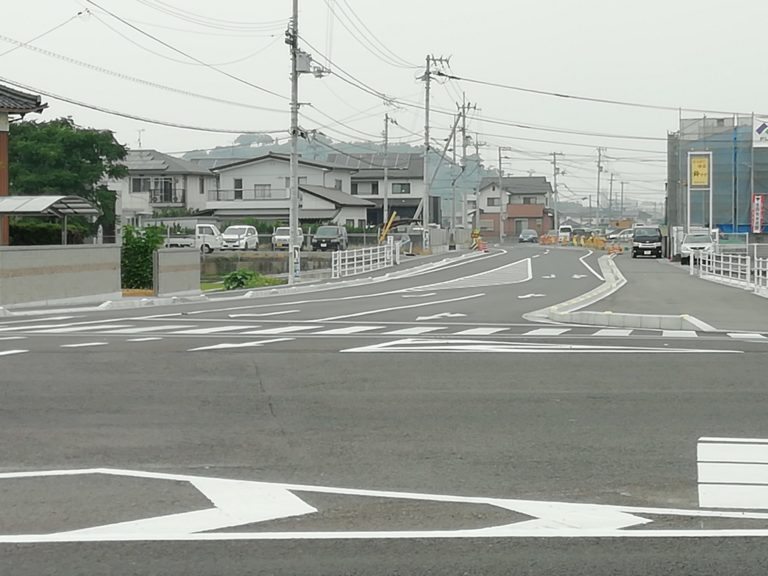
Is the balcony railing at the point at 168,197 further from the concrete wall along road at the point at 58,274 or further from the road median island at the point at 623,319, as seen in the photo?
the road median island at the point at 623,319

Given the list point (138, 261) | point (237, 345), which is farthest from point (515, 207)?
point (237, 345)

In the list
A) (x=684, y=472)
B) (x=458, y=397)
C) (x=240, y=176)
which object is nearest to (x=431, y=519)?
(x=684, y=472)

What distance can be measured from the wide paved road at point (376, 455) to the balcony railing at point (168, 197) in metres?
72.3

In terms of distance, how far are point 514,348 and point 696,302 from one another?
1321 cm

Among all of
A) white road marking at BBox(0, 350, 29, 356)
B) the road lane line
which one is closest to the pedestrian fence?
the road lane line

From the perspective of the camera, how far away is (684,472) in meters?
7.79

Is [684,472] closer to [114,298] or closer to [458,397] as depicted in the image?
[458,397]

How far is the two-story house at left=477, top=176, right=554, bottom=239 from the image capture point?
13900 centimetres

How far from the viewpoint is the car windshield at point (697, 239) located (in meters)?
59.3

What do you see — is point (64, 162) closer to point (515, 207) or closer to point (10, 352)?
point (10, 352)

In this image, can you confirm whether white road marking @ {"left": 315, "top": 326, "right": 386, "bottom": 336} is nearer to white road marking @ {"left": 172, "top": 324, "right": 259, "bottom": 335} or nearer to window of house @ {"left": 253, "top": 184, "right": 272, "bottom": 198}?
white road marking @ {"left": 172, "top": 324, "right": 259, "bottom": 335}

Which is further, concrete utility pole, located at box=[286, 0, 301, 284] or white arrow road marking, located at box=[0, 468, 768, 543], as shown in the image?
concrete utility pole, located at box=[286, 0, 301, 284]

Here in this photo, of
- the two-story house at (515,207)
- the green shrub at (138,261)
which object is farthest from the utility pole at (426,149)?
the two-story house at (515,207)

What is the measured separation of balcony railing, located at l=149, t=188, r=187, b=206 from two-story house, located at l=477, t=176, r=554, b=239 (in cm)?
5660
